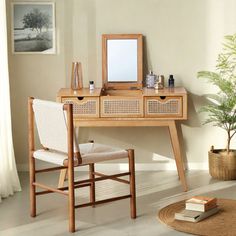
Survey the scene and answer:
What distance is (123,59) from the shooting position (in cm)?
581

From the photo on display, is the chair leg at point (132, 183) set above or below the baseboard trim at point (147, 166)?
above

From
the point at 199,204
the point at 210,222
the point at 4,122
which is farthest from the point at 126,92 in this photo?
the point at 210,222

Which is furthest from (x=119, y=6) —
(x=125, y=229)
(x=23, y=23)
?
(x=125, y=229)

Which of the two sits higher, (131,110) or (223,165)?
(131,110)

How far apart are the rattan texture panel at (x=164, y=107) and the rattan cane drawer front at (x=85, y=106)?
1.40 feet

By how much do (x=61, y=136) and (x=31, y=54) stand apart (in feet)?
5.91

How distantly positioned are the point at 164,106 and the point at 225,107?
0.57 metres

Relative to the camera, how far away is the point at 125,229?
424 cm

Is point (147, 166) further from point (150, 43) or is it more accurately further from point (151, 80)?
point (150, 43)

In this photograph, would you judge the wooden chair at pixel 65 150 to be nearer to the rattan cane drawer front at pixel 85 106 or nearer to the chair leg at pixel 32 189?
the chair leg at pixel 32 189

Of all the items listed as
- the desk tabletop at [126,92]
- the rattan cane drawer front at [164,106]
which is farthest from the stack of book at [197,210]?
the desk tabletop at [126,92]

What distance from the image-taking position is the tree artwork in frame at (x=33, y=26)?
5816 mm

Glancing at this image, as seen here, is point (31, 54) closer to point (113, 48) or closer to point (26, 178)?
point (113, 48)

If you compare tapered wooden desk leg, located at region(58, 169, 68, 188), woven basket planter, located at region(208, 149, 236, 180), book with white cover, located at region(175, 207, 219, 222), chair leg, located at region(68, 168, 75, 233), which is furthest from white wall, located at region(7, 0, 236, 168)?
chair leg, located at region(68, 168, 75, 233)
